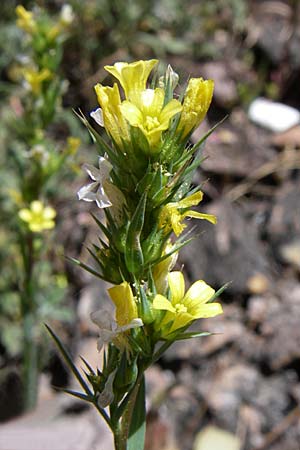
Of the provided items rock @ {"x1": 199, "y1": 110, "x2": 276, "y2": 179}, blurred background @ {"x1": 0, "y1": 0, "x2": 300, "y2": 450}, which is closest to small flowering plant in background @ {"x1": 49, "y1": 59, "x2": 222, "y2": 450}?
blurred background @ {"x1": 0, "y1": 0, "x2": 300, "y2": 450}

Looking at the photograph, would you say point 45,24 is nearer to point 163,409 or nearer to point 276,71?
point 163,409

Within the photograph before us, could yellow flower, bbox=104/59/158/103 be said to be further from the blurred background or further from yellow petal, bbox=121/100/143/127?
the blurred background

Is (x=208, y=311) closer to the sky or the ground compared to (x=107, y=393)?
closer to the sky

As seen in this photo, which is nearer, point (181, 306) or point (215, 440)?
point (181, 306)

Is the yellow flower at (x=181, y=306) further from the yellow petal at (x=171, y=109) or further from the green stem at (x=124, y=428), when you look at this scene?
the yellow petal at (x=171, y=109)

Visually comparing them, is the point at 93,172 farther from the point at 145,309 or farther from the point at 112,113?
the point at 145,309

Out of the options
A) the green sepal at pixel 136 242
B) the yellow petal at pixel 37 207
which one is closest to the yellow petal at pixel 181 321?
the green sepal at pixel 136 242

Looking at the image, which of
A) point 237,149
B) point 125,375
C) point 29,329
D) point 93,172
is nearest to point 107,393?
point 125,375
